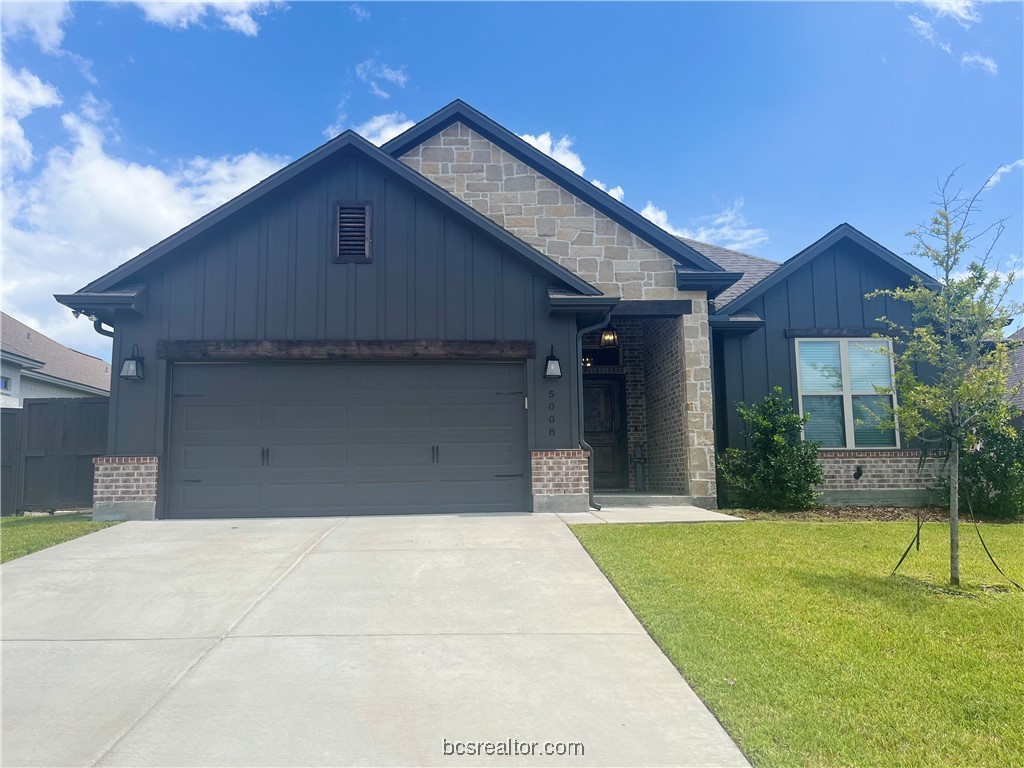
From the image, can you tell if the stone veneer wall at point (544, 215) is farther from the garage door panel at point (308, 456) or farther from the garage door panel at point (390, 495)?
the garage door panel at point (308, 456)

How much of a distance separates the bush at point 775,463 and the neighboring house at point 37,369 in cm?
1607

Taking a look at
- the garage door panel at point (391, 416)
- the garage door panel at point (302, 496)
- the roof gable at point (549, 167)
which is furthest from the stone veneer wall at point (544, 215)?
the garage door panel at point (302, 496)

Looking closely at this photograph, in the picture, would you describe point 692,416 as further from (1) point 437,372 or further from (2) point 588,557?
(2) point 588,557

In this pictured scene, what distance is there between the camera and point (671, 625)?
4.50 meters

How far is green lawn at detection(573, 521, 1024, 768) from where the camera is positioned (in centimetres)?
297

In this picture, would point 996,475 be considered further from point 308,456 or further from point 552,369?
point 308,456

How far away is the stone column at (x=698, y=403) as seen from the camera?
10.9 metres

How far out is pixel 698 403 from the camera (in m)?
11.0

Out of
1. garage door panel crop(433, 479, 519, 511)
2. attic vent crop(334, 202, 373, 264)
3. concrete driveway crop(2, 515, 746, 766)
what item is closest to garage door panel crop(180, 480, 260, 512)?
concrete driveway crop(2, 515, 746, 766)

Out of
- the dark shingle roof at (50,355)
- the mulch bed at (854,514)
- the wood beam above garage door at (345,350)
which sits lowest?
the mulch bed at (854,514)

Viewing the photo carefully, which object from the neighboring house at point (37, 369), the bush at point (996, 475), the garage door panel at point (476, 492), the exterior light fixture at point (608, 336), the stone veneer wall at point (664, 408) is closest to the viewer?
the garage door panel at point (476, 492)

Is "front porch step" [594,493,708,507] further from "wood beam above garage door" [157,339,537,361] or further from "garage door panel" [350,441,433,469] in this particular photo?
"garage door panel" [350,441,433,469]

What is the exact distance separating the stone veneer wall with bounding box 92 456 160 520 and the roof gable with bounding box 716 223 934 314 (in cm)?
946

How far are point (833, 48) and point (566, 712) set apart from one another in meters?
13.3
